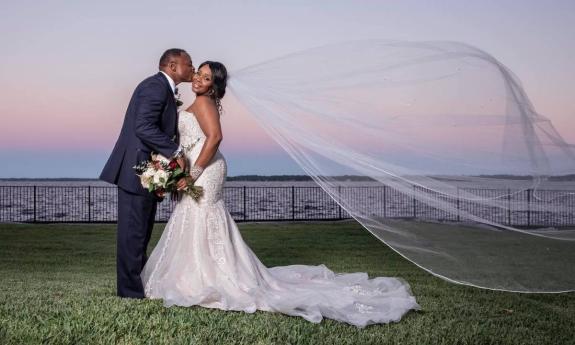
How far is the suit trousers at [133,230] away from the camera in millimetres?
7293

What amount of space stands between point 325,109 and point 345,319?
2.30m

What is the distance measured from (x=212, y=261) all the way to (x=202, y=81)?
79.4 inches

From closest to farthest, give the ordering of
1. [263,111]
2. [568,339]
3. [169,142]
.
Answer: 1. [568,339]
2. [169,142]
3. [263,111]

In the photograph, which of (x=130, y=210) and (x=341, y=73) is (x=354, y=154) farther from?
(x=130, y=210)

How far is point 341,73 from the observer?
7.44 meters

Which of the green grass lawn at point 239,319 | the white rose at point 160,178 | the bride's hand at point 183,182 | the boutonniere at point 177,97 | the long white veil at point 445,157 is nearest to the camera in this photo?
the green grass lawn at point 239,319

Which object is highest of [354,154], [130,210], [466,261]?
[354,154]

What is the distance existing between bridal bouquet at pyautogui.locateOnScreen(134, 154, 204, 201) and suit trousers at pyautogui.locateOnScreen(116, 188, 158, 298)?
250mm

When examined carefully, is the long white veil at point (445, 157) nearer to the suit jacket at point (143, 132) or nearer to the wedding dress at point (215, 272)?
the wedding dress at point (215, 272)

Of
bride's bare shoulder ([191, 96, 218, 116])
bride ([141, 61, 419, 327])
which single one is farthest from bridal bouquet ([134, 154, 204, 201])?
bride's bare shoulder ([191, 96, 218, 116])

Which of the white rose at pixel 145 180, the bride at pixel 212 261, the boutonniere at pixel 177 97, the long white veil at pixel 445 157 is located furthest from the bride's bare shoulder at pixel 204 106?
the white rose at pixel 145 180

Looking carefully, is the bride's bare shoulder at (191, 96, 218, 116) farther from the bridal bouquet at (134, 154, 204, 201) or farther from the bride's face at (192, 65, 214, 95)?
the bridal bouquet at (134, 154, 204, 201)

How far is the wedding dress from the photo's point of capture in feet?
23.3

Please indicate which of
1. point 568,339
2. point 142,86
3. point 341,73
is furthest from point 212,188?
point 568,339
